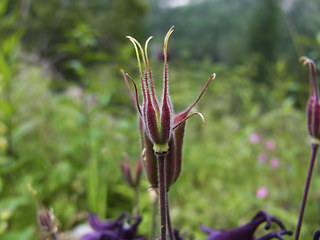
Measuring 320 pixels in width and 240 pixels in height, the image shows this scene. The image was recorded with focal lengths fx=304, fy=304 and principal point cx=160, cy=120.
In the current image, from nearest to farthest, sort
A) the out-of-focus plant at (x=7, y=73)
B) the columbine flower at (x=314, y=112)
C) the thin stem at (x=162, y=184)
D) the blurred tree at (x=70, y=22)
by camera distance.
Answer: the thin stem at (x=162, y=184)
the columbine flower at (x=314, y=112)
the out-of-focus plant at (x=7, y=73)
the blurred tree at (x=70, y=22)

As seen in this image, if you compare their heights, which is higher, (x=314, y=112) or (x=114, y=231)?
(x=314, y=112)

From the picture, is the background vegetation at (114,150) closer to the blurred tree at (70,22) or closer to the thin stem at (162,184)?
the thin stem at (162,184)

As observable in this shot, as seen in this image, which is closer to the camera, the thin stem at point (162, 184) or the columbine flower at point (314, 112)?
the thin stem at point (162, 184)

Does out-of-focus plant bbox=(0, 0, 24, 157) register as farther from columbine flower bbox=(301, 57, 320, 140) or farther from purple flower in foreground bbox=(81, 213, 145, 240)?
columbine flower bbox=(301, 57, 320, 140)

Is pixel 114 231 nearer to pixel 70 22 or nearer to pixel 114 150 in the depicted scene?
pixel 114 150

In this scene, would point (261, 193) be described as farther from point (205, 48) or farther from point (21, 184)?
point (205, 48)

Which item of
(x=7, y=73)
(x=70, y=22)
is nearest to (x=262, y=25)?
(x=70, y=22)

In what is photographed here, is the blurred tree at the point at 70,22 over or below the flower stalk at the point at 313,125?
over

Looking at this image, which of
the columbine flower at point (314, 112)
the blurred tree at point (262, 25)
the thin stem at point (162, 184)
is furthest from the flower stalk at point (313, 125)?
the blurred tree at point (262, 25)

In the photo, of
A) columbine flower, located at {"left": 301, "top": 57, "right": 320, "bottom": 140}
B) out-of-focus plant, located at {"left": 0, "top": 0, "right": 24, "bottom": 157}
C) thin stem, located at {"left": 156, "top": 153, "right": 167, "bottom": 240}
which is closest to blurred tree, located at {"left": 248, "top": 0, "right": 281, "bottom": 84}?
out-of-focus plant, located at {"left": 0, "top": 0, "right": 24, "bottom": 157}

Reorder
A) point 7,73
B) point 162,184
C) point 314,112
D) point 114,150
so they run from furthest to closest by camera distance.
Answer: point 114,150 < point 7,73 < point 314,112 < point 162,184

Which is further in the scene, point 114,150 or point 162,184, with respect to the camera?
point 114,150

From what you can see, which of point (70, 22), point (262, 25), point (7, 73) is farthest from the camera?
point (262, 25)
